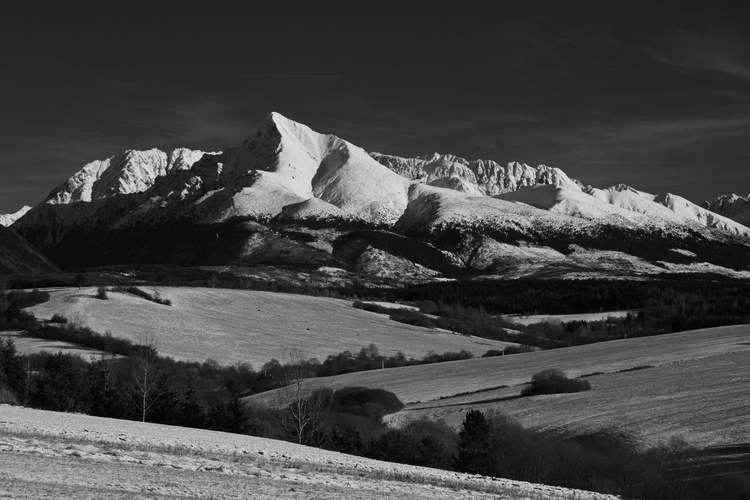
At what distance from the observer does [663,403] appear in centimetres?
6819

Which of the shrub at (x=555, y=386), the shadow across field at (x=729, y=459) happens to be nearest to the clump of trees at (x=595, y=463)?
the shadow across field at (x=729, y=459)

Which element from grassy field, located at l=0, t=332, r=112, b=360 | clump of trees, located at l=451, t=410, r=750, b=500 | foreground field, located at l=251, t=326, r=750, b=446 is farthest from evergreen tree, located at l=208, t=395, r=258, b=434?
grassy field, located at l=0, t=332, r=112, b=360

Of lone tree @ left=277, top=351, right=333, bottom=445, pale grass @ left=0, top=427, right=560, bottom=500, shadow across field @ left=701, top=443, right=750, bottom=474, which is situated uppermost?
pale grass @ left=0, top=427, right=560, bottom=500

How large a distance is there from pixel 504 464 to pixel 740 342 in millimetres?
72360

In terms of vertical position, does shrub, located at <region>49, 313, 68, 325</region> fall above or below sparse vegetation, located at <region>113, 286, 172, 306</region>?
below

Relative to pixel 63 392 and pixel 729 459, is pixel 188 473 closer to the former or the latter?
pixel 729 459

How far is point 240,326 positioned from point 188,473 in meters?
138

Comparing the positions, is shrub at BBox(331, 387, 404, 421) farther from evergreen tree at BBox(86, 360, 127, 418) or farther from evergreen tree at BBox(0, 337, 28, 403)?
evergreen tree at BBox(0, 337, 28, 403)

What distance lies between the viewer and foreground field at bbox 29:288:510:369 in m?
148

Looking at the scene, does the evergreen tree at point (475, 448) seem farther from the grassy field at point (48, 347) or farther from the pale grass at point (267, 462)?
the grassy field at point (48, 347)

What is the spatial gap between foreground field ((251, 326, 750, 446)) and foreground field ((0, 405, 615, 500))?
2491 centimetres

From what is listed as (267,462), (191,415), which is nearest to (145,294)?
(191,415)

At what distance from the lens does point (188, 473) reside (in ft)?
103

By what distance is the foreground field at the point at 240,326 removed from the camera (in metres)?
148
